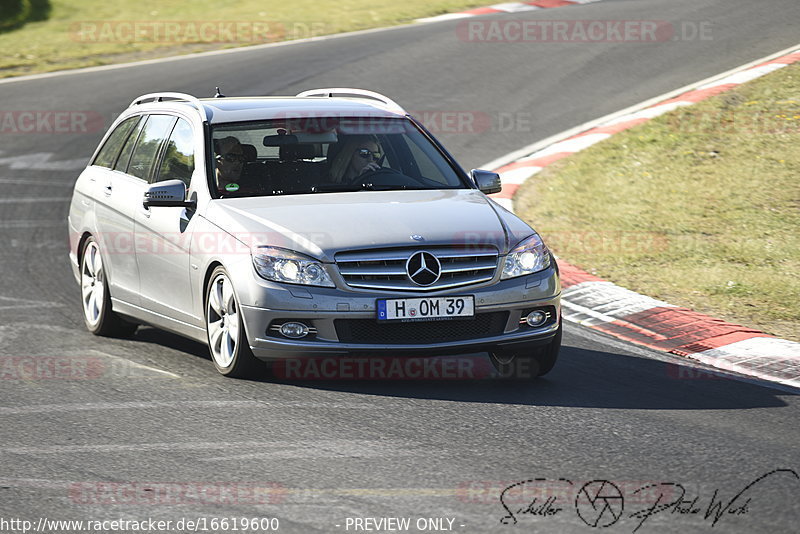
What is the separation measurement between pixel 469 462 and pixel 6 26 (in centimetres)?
2549

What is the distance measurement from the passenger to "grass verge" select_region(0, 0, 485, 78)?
16.2 m

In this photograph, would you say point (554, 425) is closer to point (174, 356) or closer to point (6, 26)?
point (174, 356)

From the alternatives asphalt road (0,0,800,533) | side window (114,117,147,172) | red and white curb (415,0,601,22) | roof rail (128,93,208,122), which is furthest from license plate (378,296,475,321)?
red and white curb (415,0,601,22)

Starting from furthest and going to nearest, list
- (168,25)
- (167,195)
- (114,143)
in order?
(168,25) < (114,143) < (167,195)

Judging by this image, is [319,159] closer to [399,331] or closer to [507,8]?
[399,331]

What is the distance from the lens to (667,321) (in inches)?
375

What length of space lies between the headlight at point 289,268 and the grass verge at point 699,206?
3593mm

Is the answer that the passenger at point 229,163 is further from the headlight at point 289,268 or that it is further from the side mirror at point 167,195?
the headlight at point 289,268

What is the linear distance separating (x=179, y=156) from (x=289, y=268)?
1876mm

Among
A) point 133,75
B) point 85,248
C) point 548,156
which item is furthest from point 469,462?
point 133,75

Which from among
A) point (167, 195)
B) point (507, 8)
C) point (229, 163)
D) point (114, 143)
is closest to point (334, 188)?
point (229, 163)

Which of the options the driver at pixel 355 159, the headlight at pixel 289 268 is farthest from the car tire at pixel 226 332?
the driver at pixel 355 159

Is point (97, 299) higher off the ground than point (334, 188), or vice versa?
point (334, 188)
